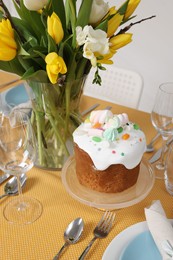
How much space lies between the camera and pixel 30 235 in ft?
2.78

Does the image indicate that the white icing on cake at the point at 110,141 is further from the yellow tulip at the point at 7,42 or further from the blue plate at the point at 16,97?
the blue plate at the point at 16,97

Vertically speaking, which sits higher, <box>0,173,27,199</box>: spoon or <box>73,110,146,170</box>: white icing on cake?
<box>73,110,146,170</box>: white icing on cake

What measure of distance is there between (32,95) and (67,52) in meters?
0.17

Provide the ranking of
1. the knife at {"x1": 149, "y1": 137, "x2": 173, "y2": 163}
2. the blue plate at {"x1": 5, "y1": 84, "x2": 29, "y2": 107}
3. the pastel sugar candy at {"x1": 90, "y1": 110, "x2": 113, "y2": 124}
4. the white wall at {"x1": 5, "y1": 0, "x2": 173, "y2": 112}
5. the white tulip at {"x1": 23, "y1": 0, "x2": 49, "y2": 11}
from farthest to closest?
1. the white wall at {"x1": 5, "y1": 0, "x2": 173, "y2": 112}
2. the blue plate at {"x1": 5, "y1": 84, "x2": 29, "y2": 107}
3. the knife at {"x1": 149, "y1": 137, "x2": 173, "y2": 163}
4. the pastel sugar candy at {"x1": 90, "y1": 110, "x2": 113, "y2": 124}
5. the white tulip at {"x1": 23, "y1": 0, "x2": 49, "y2": 11}

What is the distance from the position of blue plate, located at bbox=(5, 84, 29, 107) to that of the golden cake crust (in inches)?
20.2

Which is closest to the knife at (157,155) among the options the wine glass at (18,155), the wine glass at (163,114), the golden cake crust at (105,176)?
the wine glass at (163,114)

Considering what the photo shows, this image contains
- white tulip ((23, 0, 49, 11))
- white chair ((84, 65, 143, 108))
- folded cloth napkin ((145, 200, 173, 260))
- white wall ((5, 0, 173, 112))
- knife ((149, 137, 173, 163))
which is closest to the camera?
folded cloth napkin ((145, 200, 173, 260))

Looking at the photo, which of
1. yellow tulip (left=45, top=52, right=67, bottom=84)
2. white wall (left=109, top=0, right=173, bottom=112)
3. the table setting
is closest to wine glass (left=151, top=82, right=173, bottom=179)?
the table setting

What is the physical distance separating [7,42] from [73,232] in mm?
498

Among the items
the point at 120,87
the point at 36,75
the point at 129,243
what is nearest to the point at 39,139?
the point at 36,75

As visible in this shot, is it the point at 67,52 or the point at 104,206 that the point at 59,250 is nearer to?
the point at 104,206

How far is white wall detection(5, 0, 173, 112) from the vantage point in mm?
2504

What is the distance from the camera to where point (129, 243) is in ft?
2.60

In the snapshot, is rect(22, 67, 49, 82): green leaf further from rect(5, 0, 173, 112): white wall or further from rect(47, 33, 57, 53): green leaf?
rect(5, 0, 173, 112): white wall
